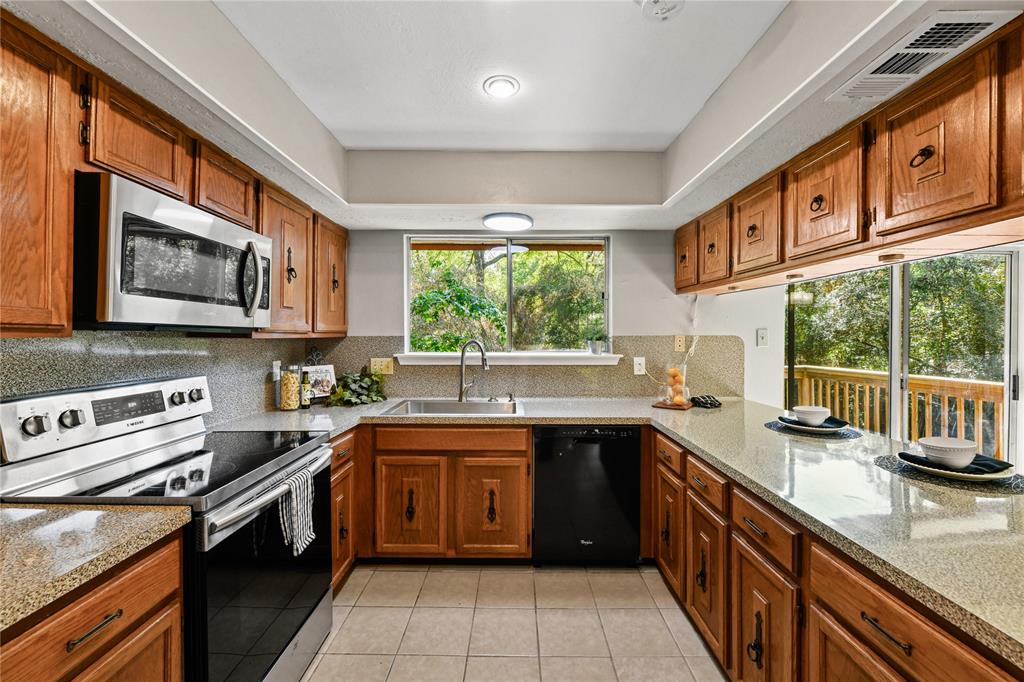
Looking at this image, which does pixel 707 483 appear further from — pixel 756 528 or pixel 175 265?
pixel 175 265

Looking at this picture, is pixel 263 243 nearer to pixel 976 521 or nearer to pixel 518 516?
pixel 518 516

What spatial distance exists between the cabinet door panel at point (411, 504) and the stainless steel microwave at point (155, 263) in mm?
1122

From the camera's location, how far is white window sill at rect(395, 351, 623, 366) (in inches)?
123

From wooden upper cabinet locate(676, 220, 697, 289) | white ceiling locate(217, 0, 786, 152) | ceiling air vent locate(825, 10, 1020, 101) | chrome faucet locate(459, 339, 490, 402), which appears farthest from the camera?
chrome faucet locate(459, 339, 490, 402)

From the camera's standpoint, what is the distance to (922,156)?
1.28 metres

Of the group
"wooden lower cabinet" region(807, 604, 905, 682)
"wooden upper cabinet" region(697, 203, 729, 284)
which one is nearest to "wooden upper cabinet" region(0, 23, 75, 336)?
"wooden lower cabinet" region(807, 604, 905, 682)

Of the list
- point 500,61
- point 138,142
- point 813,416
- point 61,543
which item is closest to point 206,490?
point 61,543

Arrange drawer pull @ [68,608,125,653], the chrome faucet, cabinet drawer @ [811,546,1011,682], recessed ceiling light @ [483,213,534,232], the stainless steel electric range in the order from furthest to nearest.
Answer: the chrome faucet < recessed ceiling light @ [483,213,534,232] < the stainless steel electric range < drawer pull @ [68,608,125,653] < cabinet drawer @ [811,546,1011,682]

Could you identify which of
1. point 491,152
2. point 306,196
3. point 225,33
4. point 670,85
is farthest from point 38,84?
point 670,85

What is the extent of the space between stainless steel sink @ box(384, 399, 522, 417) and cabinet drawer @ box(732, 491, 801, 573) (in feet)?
5.17

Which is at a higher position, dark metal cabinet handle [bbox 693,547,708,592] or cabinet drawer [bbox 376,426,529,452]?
cabinet drawer [bbox 376,426,529,452]

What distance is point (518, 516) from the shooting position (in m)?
2.53

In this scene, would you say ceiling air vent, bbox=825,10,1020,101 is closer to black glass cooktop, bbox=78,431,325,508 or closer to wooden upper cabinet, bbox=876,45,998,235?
wooden upper cabinet, bbox=876,45,998,235

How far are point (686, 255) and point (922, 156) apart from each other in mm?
1680
